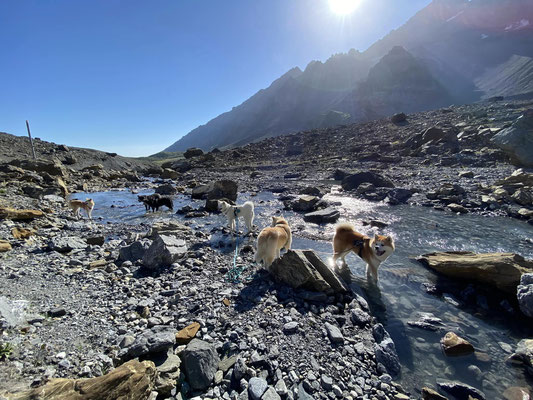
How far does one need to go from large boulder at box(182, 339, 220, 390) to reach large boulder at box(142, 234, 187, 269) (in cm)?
391

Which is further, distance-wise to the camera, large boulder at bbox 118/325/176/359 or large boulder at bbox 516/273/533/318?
large boulder at bbox 516/273/533/318

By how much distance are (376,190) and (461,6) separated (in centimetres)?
27485

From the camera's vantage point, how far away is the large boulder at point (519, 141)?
76.8 ft

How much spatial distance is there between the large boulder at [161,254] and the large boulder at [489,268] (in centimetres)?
854

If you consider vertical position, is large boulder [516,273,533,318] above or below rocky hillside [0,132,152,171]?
below

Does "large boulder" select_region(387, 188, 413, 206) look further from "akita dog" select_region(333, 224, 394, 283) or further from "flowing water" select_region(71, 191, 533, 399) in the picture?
"akita dog" select_region(333, 224, 394, 283)

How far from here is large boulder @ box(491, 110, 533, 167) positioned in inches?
922

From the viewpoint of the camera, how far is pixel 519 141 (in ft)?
79.6

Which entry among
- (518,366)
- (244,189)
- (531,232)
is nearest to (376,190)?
(531,232)

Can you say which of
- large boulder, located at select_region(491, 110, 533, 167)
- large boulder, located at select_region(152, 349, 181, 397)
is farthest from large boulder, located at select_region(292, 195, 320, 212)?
large boulder, located at select_region(491, 110, 533, 167)

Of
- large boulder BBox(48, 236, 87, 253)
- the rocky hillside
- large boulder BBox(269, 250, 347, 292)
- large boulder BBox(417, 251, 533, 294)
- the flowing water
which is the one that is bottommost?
the flowing water

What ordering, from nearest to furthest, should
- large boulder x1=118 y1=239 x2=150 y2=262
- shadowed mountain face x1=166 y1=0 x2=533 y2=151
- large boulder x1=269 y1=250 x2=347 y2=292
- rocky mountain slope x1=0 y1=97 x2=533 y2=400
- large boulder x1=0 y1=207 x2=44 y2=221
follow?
rocky mountain slope x1=0 y1=97 x2=533 y2=400
large boulder x1=269 y1=250 x2=347 y2=292
large boulder x1=118 y1=239 x2=150 y2=262
large boulder x1=0 y1=207 x2=44 y2=221
shadowed mountain face x1=166 y1=0 x2=533 y2=151

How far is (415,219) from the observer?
43.7 feet

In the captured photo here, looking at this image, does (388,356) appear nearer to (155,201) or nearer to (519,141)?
(155,201)
